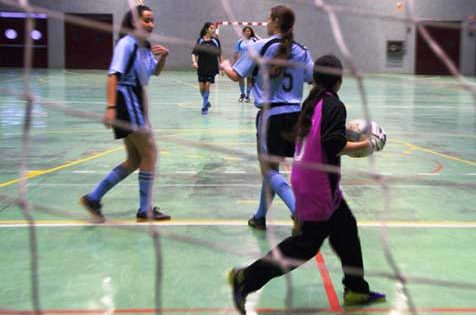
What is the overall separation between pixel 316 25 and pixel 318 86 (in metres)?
22.2

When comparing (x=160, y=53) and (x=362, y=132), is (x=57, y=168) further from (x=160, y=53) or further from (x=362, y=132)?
(x=362, y=132)

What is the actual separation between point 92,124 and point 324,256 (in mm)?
7253

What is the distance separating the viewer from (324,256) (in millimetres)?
3973

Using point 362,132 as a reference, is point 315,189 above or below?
below

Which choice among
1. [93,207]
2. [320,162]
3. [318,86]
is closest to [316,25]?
[93,207]

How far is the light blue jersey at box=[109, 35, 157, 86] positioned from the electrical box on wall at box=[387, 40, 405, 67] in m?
21.7

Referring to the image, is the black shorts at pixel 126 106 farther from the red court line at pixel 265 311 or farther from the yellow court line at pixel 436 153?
the yellow court line at pixel 436 153

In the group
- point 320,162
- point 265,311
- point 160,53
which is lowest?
point 265,311

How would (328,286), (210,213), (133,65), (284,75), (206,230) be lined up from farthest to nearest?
(210,213)
(206,230)
(133,65)
(284,75)
(328,286)

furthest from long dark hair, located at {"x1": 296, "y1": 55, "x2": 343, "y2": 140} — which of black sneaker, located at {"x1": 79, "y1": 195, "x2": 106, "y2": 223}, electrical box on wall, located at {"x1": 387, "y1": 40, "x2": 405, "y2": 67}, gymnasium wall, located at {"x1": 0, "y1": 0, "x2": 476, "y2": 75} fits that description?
electrical box on wall, located at {"x1": 387, "y1": 40, "x2": 405, "y2": 67}

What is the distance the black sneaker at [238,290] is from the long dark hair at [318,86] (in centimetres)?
74

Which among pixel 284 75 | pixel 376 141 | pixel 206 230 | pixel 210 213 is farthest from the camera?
pixel 210 213

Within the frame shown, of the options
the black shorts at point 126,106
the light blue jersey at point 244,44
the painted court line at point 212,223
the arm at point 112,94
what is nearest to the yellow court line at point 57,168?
the painted court line at point 212,223

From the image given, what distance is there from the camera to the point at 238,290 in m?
3.01
